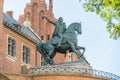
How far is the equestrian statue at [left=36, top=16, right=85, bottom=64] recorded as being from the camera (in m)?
33.4

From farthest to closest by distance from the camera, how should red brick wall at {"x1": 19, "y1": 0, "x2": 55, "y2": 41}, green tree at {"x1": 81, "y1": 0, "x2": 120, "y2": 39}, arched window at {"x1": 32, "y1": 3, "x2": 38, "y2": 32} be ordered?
1. arched window at {"x1": 32, "y1": 3, "x2": 38, "y2": 32}
2. red brick wall at {"x1": 19, "y1": 0, "x2": 55, "y2": 41}
3. green tree at {"x1": 81, "y1": 0, "x2": 120, "y2": 39}

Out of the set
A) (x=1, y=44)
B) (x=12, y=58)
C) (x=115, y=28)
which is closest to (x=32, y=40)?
(x=12, y=58)

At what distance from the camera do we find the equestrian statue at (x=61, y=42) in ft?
110

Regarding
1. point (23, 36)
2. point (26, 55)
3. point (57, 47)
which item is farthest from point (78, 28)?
point (26, 55)

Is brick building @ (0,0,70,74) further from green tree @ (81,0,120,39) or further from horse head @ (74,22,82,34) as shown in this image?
green tree @ (81,0,120,39)

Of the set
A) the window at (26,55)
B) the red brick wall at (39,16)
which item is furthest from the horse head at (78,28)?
the red brick wall at (39,16)

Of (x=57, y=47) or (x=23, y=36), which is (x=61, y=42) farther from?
(x=23, y=36)

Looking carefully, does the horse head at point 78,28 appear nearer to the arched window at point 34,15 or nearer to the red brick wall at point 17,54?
the red brick wall at point 17,54

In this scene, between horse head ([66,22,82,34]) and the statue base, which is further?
horse head ([66,22,82,34])

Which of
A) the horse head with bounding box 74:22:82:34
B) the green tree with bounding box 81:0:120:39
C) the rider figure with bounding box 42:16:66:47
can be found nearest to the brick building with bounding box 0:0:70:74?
the rider figure with bounding box 42:16:66:47

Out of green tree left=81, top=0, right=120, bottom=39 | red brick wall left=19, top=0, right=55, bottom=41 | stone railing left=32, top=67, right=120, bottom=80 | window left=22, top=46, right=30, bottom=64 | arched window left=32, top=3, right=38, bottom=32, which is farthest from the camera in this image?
arched window left=32, top=3, right=38, bottom=32

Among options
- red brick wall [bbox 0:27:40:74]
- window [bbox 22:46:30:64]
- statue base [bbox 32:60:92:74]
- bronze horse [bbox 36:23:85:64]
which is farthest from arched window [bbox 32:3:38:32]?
statue base [bbox 32:60:92:74]

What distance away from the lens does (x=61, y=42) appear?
33.6 meters

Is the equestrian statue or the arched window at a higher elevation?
the arched window
